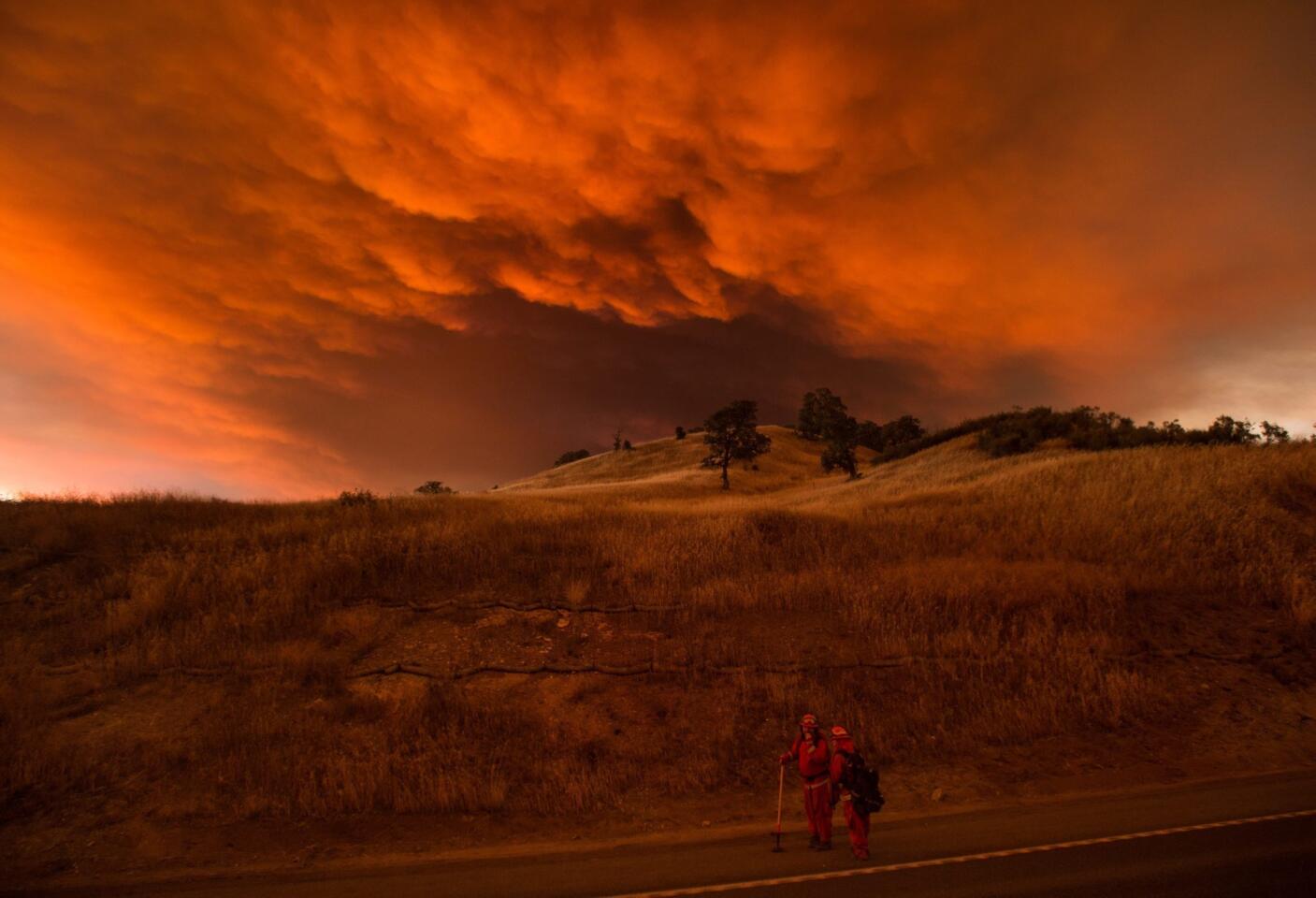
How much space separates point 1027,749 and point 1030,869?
14.7 ft

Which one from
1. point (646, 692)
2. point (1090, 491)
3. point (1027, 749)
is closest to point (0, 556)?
point (646, 692)

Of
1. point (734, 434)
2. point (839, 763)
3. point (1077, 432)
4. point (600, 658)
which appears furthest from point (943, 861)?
point (734, 434)

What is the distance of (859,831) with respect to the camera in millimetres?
6828

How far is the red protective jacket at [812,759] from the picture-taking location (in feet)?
23.6

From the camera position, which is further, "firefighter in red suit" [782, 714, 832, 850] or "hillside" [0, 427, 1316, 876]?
"hillside" [0, 427, 1316, 876]

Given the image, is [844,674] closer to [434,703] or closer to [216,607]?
[434,703]

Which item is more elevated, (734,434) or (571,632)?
(734,434)

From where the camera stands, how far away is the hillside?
30.3 feet

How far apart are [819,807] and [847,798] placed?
56 centimetres

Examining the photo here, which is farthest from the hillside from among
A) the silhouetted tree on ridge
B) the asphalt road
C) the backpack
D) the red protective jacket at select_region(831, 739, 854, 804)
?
the silhouetted tree on ridge

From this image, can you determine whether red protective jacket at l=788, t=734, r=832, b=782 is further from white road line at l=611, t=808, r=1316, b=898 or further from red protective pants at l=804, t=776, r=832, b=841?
white road line at l=611, t=808, r=1316, b=898

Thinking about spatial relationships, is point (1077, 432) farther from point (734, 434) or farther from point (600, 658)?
point (600, 658)

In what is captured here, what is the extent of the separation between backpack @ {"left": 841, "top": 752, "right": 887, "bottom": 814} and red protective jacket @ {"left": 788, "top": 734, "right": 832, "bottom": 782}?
436mm

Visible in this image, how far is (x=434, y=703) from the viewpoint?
1103cm
